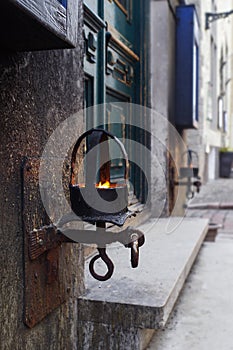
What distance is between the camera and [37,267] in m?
1.33

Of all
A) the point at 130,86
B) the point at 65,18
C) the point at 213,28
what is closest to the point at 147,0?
the point at 130,86

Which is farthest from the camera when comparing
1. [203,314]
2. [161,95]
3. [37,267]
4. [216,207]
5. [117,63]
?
[216,207]

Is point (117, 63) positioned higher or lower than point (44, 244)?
higher

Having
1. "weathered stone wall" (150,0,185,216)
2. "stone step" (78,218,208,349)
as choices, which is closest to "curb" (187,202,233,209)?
"weathered stone wall" (150,0,185,216)


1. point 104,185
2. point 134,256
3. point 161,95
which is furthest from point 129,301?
point 161,95

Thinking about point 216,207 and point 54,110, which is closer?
point 54,110

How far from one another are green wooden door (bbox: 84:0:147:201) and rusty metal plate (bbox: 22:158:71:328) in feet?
3.07

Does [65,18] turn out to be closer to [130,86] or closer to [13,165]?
[13,165]

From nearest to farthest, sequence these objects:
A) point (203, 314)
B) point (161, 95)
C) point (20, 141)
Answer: point (20, 141)
point (203, 314)
point (161, 95)

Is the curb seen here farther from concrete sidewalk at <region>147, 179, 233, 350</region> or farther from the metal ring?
the metal ring

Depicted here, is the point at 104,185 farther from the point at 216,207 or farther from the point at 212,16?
the point at 212,16

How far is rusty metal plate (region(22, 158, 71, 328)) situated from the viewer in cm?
127

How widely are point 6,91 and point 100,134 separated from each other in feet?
0.96

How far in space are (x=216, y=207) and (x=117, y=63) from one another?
5032 millimetres
